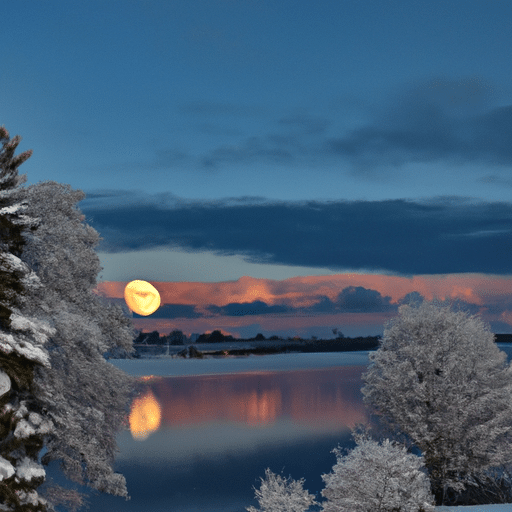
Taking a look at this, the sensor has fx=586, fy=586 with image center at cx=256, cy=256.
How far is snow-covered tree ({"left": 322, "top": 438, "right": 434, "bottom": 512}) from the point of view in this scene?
18.3m

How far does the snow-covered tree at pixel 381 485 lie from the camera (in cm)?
1834

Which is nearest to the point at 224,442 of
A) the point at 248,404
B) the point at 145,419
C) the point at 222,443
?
the point at 222,443

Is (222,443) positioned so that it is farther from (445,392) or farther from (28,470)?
(28,470)

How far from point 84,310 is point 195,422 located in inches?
2059

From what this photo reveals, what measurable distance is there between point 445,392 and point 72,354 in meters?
21.6

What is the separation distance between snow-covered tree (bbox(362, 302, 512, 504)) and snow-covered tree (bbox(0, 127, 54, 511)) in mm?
22288

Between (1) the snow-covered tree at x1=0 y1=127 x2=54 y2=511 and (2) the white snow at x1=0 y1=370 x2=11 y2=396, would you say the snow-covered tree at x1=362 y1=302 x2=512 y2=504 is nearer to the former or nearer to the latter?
(1) the snow-covered tree at x1=0 y1=127 x2=54 y2=511

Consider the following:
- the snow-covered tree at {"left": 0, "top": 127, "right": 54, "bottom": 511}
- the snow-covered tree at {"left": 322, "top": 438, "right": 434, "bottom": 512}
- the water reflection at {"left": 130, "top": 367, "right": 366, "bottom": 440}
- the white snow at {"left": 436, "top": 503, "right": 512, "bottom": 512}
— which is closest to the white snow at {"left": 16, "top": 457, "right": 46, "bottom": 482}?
the snow-covered tree at {"left": 0, "top": 127, "right": 54, "bottom": 511}

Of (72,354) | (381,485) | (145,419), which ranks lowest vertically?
(145,419)

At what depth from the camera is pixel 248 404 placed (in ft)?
290

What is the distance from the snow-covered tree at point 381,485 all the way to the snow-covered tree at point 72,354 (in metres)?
7.53

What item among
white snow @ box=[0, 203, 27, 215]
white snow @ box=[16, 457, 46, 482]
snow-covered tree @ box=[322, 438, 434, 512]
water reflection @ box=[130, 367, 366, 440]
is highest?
white snow @ box=[0, 203, 27, 215]

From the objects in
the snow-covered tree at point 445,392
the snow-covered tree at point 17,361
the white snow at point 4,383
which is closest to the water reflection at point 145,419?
the snow-covered tree at point 445,392

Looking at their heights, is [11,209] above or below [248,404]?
above
